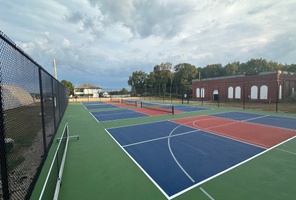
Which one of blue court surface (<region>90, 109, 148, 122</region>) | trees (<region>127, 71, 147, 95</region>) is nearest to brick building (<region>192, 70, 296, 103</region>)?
blue court surface (<region>90, 109, 148, 122</region>)

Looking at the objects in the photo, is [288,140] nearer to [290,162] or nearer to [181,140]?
[290,162]

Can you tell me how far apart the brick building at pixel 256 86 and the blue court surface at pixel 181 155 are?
15.7 metres

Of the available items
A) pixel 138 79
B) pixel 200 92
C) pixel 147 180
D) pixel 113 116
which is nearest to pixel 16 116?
pixel 147 180

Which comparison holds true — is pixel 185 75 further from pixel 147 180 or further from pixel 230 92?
pixel 147 180

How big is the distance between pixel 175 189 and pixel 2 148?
3507 millimetres

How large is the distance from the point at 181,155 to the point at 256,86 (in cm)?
2784

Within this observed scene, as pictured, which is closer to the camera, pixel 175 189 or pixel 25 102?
pixel 175 189

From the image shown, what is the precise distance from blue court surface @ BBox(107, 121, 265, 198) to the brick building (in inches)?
619

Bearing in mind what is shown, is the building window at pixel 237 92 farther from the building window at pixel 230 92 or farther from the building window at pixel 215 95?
the building window at pixel 215 95

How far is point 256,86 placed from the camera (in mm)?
27672

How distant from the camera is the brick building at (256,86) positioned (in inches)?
1003

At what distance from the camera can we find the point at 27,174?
189 inches

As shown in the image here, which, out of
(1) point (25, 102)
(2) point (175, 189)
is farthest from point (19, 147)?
(2) point (175, 189)

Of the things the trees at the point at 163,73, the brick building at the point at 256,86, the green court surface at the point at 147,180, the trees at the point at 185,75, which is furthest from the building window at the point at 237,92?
the trees at the point at 163,73
